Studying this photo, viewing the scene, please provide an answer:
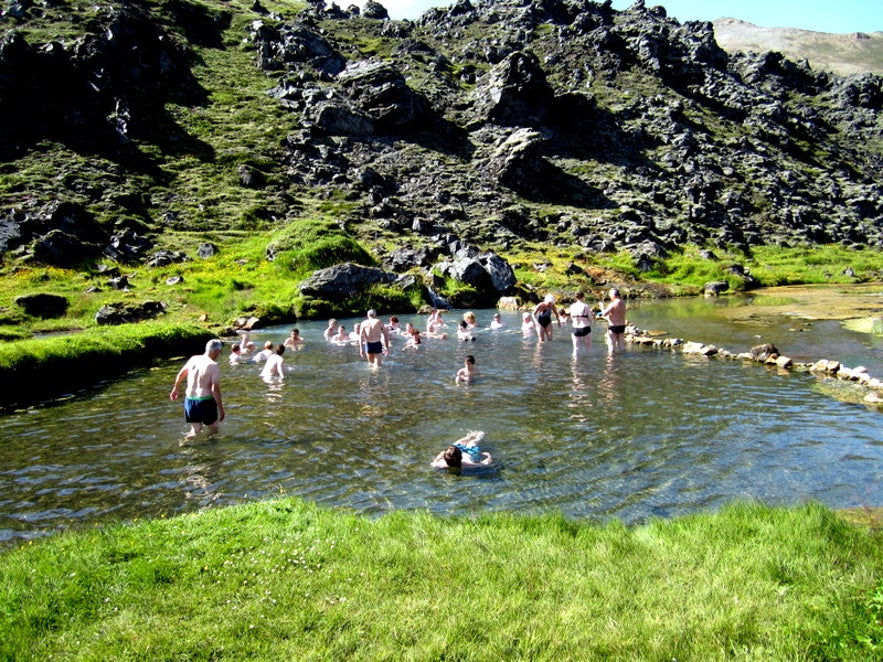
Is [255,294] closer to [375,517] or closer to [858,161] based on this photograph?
[375,517]

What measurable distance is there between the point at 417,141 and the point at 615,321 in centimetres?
9263

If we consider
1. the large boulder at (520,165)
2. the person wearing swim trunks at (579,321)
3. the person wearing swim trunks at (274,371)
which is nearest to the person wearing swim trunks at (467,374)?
the person wearing swim trunks at (579,321)

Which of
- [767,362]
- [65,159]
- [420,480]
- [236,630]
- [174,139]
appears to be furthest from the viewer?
[174,139]

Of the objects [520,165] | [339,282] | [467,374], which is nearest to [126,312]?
[339,282]

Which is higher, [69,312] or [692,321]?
[69,312]

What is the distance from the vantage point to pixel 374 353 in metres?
22.4

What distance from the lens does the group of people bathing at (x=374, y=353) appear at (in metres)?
12.2

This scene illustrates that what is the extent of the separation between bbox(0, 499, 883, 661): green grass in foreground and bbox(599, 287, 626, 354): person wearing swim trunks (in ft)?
53.4

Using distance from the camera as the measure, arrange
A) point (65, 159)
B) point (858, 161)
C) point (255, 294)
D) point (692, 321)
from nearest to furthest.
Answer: point (692, 321)
point (255, 294)
point (65, 159)
point (858, 161)

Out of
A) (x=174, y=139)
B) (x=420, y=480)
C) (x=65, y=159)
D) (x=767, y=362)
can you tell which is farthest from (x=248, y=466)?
(x=174, y=139)

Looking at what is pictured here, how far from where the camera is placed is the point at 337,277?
150 ft

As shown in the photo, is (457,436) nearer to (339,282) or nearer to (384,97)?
(339,282)

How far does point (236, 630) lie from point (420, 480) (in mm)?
5445

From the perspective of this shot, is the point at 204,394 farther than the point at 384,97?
No
